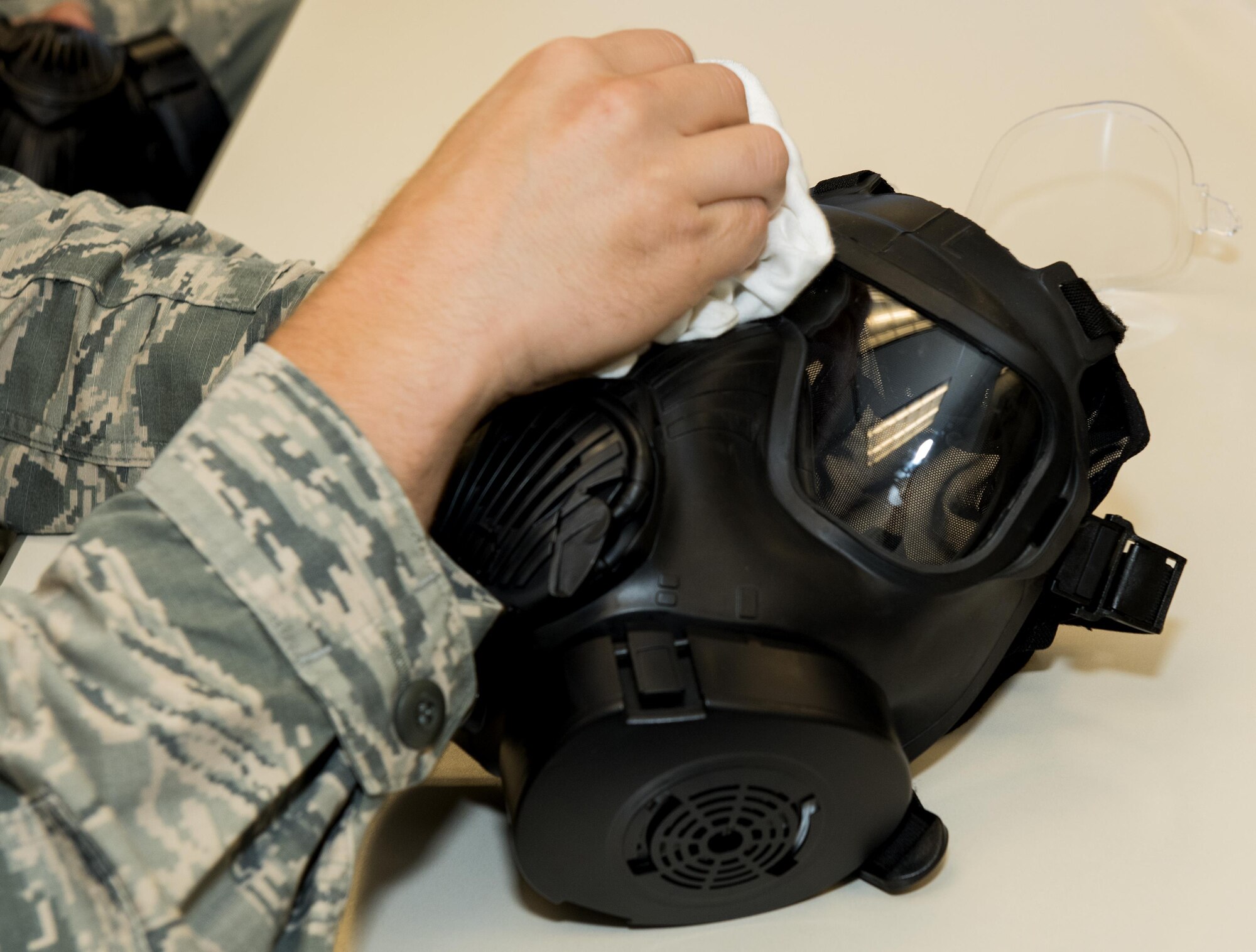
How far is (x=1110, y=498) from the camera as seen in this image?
2.87 feet

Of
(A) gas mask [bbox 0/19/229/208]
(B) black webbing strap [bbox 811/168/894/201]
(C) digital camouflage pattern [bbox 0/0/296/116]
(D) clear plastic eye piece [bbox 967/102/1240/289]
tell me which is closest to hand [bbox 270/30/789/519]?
(B) black webbing strap [bbox 811/168/894/201]

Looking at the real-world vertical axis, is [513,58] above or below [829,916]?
above

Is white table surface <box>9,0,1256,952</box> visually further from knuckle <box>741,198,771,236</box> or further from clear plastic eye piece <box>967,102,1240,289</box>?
knuckle <box>741,198,771,236</box>

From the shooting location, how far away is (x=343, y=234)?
1169mm

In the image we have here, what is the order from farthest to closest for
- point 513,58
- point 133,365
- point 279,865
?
1. point 513,58
2. point 133,365
3. point 279,865

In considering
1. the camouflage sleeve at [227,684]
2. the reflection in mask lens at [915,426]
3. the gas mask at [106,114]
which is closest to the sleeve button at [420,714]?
the camouflage sleeve at [227,684]

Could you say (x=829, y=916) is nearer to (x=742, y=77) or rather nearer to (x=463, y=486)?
(x=463, y=486)

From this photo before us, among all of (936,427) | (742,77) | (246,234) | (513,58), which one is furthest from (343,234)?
(936,427)

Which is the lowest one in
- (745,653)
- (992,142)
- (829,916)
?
(829,916)

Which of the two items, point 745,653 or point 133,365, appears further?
point 133,365

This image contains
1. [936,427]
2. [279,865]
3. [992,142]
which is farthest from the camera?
[992,142]

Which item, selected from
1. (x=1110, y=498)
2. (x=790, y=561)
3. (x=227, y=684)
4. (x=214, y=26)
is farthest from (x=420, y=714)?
(x=214, y=26)

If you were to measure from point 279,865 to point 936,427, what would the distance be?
0.40 meters

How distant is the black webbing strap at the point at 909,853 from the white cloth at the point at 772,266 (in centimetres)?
29
